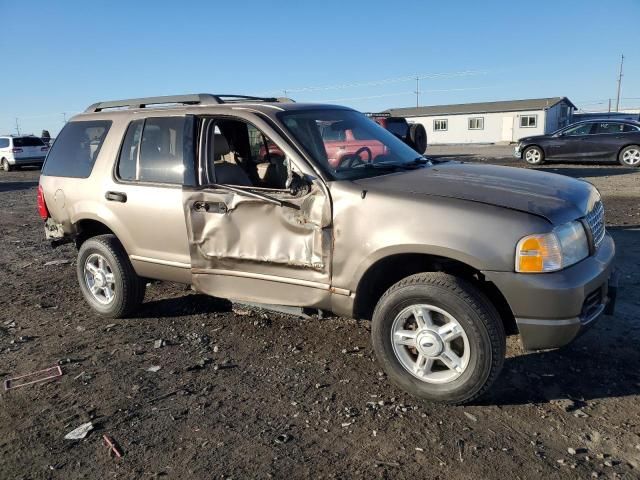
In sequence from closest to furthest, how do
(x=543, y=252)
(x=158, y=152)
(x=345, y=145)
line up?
(x=543, y=252) < (x=345, y=145) < (x=158, y=152)

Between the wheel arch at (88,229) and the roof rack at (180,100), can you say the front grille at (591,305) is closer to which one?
the roof rack at (180,100)

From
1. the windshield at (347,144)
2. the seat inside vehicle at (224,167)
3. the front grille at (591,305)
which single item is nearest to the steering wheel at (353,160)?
the windshield at (347,144)

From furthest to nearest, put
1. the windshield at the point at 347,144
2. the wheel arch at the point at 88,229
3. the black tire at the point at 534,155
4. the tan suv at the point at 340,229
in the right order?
the black tire at the point at 534,155
the wheel arch at the point at 88,229
the windshield at the point at 347,144
the tan suv at the point at 340,229

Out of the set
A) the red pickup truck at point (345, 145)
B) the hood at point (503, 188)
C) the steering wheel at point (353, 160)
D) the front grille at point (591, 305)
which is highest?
the red pickup truck at point (345, 145)

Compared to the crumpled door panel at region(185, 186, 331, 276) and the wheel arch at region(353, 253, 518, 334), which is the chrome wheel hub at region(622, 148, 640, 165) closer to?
the wheel arch at region(353, 253, 518, 334)

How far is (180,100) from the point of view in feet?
15.2

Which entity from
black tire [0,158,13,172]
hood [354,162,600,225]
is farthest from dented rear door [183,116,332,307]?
black tire [0,158,13,172]

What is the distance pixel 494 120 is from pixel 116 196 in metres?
45.5

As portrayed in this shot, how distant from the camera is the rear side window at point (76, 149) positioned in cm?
496

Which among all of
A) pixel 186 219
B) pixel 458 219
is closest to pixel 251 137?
pixel 186 219

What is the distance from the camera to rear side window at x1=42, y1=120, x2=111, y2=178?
496cm

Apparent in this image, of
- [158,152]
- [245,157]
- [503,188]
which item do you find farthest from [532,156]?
[158,152]

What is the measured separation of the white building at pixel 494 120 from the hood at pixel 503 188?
143 feet

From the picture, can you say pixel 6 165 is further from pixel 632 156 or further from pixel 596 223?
pixel 596 223
